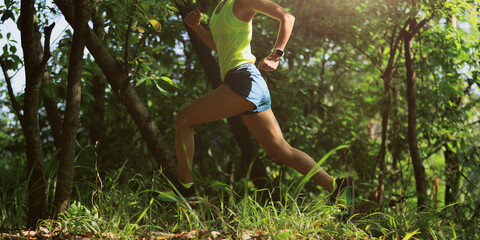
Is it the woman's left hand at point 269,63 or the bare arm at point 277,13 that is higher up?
the bare arm at point 277,13

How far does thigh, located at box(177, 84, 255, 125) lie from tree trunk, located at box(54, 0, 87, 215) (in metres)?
0.74

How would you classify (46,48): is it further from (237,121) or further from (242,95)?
(237,121)

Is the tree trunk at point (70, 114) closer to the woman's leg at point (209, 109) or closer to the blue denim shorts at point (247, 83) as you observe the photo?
the woman's leg at point (209, 109)

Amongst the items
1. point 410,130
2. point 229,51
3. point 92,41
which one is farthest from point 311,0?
point 92,41

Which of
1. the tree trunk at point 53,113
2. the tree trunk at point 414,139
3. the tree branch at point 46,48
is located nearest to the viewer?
the tree branch at point 46,48

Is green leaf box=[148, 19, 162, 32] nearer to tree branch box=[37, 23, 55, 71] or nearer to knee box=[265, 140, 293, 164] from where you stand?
tree branch box=[37, 23, 55, 71]

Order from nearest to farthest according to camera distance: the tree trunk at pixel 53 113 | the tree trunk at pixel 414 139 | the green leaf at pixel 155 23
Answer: the green leaf at pixel 155 23 → the tree trunk at pixel 53 113 → the tree trunk at pixel 414 139

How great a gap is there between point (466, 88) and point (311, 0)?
2481 millimetres

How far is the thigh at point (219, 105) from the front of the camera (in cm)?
274

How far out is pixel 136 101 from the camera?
346cm

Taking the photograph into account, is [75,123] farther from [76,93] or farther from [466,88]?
[466,88]

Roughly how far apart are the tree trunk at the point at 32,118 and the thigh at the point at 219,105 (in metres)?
1.05

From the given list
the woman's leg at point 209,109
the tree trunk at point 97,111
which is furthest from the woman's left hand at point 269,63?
the tree trunk at point 97,111

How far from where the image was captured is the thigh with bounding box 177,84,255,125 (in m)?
2.74
